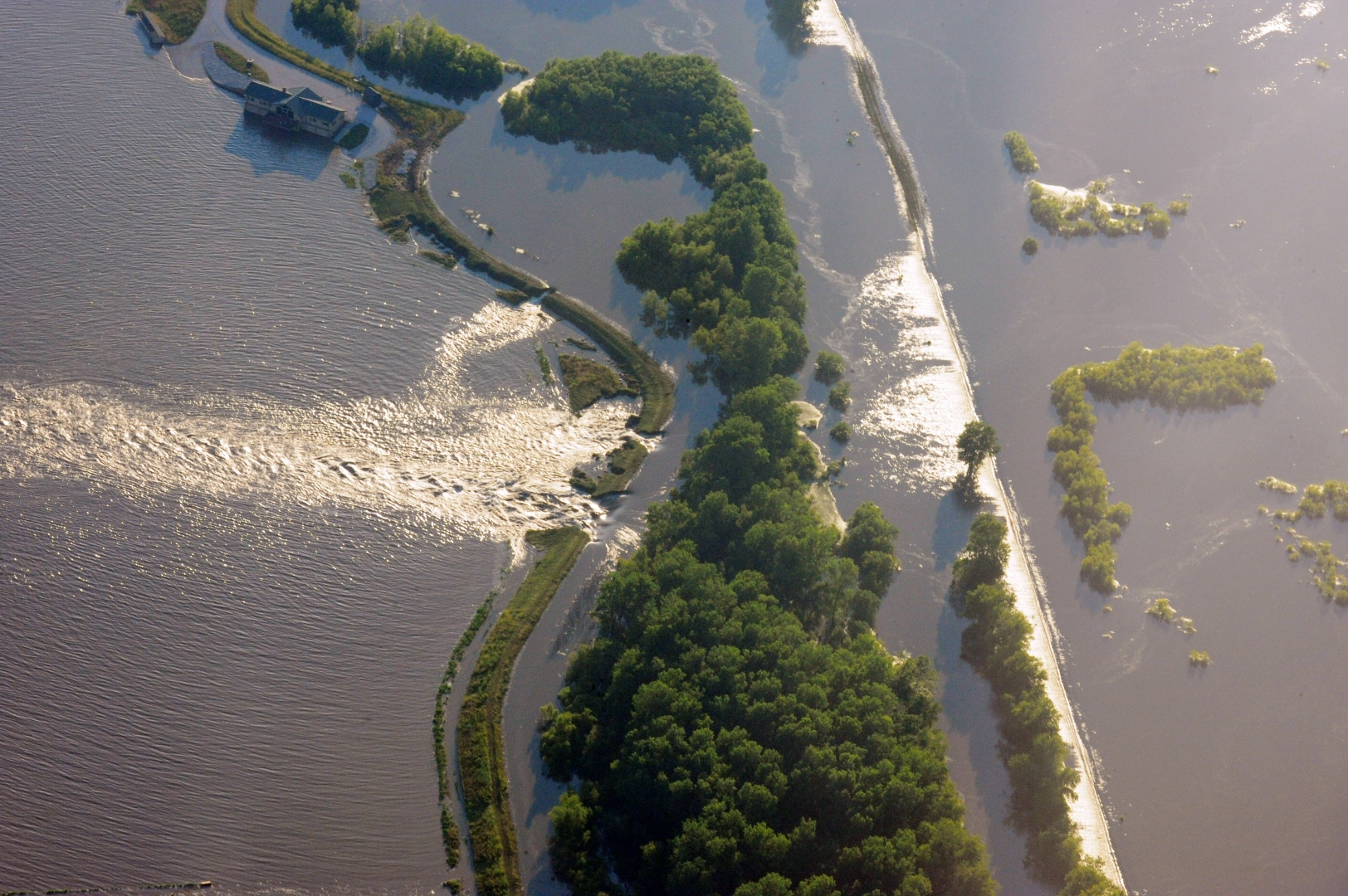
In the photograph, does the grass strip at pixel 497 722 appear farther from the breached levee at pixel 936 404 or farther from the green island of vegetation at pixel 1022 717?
the green island of vegetation at pixel 1022 717

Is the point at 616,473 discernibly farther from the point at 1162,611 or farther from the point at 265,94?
the point at 265,94

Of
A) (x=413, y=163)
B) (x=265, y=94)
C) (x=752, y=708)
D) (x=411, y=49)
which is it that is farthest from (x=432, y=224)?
(x=752, y=708)

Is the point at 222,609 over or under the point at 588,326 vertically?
under

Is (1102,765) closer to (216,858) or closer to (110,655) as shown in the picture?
(216,858)

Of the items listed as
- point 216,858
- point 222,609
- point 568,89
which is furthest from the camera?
point 568,89

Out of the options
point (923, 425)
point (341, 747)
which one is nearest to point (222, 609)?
point (341, 747)

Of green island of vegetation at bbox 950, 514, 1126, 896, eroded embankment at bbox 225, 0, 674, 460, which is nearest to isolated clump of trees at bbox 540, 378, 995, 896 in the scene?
green island of vegetation at bbox 950, 514, 1126, 896
